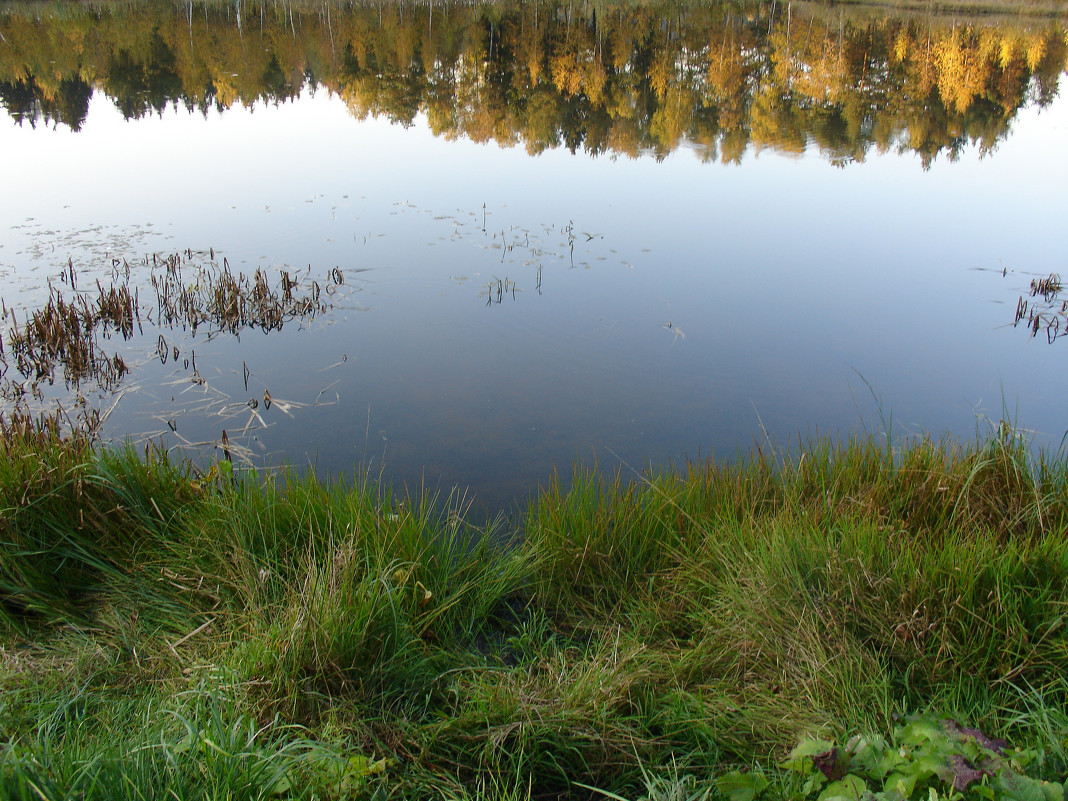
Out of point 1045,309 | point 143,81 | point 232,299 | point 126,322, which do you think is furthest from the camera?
point 143,81

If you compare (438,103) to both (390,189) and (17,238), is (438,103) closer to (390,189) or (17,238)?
(390,189)

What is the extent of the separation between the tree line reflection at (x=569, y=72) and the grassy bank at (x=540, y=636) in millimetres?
10340

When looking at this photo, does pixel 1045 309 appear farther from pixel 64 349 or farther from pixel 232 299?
pixel 64 349

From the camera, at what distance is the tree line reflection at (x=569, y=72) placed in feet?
43.9

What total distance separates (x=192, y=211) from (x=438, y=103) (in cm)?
723

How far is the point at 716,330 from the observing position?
6.02 m

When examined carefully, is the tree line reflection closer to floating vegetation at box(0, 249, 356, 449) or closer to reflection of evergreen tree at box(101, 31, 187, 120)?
reflection of evergreen tree at box(101, 31, 187, 120)

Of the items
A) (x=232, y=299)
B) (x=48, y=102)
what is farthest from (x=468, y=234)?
(x=48, y=102)

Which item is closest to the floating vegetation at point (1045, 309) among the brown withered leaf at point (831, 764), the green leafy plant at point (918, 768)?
the green leafy plant at point (918, 768)

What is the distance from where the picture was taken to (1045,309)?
6.24 meters

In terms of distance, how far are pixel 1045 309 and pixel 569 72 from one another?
13644 millimetres

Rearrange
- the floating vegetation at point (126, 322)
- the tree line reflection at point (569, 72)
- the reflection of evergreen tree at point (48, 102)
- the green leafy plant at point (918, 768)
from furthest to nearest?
the tree line reflection at point (569, 72), the reflection of evergreen tree at point (48, 102), the floating vegetation at point (126, 322), the green leafy plant at point (918, 768)

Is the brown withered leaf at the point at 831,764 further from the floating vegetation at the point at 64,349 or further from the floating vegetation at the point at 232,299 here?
the floating vegetation at the point at 232,299

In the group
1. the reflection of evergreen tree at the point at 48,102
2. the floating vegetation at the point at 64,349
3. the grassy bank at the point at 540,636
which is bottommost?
the grassy bank at the point at 540,636
